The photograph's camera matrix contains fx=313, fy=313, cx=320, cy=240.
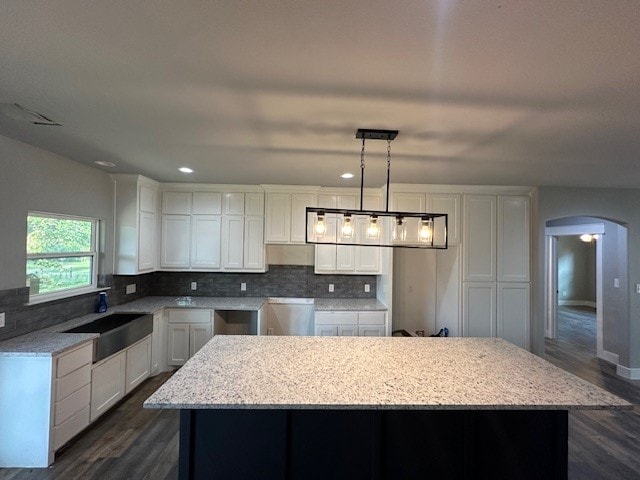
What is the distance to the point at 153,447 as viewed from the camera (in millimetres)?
2562

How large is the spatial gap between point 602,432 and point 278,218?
4022 mm

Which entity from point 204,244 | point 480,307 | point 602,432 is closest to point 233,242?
point 204,244

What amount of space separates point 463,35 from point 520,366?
6.23ft

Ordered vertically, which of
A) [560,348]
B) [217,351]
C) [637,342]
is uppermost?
[217,351]

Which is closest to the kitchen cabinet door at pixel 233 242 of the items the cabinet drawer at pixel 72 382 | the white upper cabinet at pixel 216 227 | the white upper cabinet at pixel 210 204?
the white upper cabinet at pixel 216 227

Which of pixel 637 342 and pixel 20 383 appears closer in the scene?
pixel 20 383

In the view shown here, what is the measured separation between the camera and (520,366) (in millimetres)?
1970

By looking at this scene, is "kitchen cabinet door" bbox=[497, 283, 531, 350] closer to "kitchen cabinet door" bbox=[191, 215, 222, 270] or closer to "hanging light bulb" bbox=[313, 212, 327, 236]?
"hanging light bulb" bbox=[313, 212, 327, 236]

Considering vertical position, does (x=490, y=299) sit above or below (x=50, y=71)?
below

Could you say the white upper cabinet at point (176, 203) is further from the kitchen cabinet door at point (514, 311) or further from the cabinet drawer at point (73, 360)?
the kitchen cabinet door at point (514, 311)

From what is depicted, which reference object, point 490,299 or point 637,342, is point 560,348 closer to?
point 637,342

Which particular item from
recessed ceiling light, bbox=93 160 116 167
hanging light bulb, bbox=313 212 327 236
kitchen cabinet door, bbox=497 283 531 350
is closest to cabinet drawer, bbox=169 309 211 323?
recessed ceiling light, bbox=93 160 116 167

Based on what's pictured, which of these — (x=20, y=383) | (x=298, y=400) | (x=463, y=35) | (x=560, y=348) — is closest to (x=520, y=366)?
(x=298, y=400)

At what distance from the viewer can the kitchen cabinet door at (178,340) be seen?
12.9 ft
